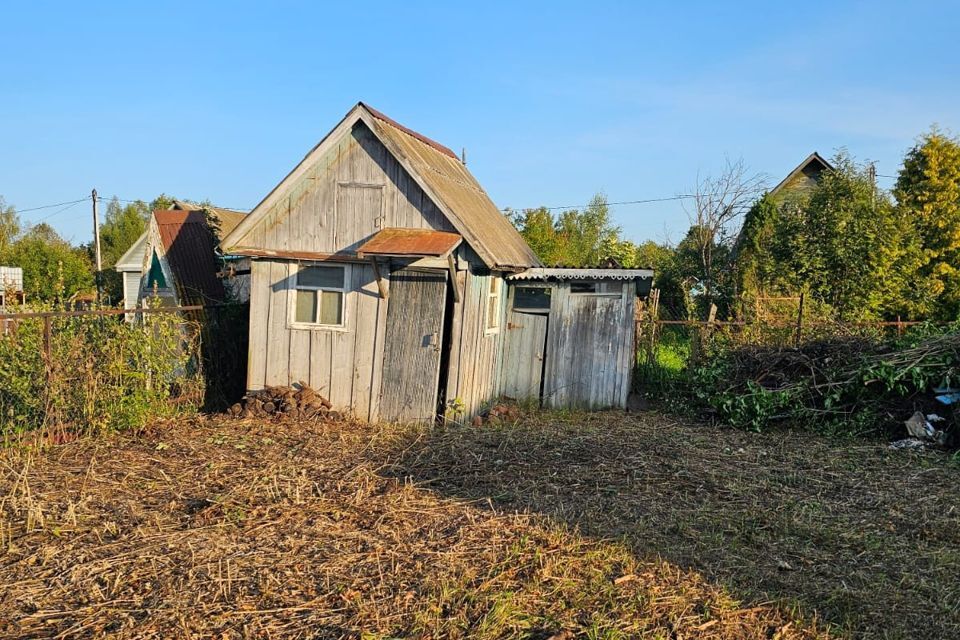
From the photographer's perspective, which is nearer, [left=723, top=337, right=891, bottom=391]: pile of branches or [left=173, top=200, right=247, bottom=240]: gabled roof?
[left=723, top=337, right=891, bottom=391]: pile of branches

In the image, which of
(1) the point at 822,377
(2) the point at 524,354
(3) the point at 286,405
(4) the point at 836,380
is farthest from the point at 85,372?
(4) the point at 836,380

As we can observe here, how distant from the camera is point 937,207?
20.8 metres

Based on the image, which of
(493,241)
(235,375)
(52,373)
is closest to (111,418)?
(52,373)

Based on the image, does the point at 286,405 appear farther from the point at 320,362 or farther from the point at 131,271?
the point at 131,271

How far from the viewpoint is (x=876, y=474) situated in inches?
344

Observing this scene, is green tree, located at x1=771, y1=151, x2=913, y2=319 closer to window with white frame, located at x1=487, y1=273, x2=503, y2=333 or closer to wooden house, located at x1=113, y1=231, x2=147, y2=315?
window with white frame, located at x1=487, y1=273, x2=503, y2=333

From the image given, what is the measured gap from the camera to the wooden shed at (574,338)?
12773 mm

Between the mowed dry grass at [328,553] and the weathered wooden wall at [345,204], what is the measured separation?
12.3ft

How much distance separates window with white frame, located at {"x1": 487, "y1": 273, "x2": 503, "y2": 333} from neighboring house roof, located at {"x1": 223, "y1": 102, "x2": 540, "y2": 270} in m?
0.53

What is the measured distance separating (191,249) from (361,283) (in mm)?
5267

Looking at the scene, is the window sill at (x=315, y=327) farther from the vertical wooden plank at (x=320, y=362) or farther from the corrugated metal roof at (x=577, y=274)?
the corrugated metal roof at (x=577, y=274)

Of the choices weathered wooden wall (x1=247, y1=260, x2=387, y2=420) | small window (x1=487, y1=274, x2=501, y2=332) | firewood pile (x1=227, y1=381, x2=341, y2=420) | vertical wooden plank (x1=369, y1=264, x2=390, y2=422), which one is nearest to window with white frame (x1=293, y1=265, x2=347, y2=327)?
weathered wooden wall (x1=247, y1=260, x2=387, y2=420)

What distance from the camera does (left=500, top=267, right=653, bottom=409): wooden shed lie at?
12.8 metres

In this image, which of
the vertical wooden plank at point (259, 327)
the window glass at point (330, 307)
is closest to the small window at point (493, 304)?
the window glass at point (330, 307)
